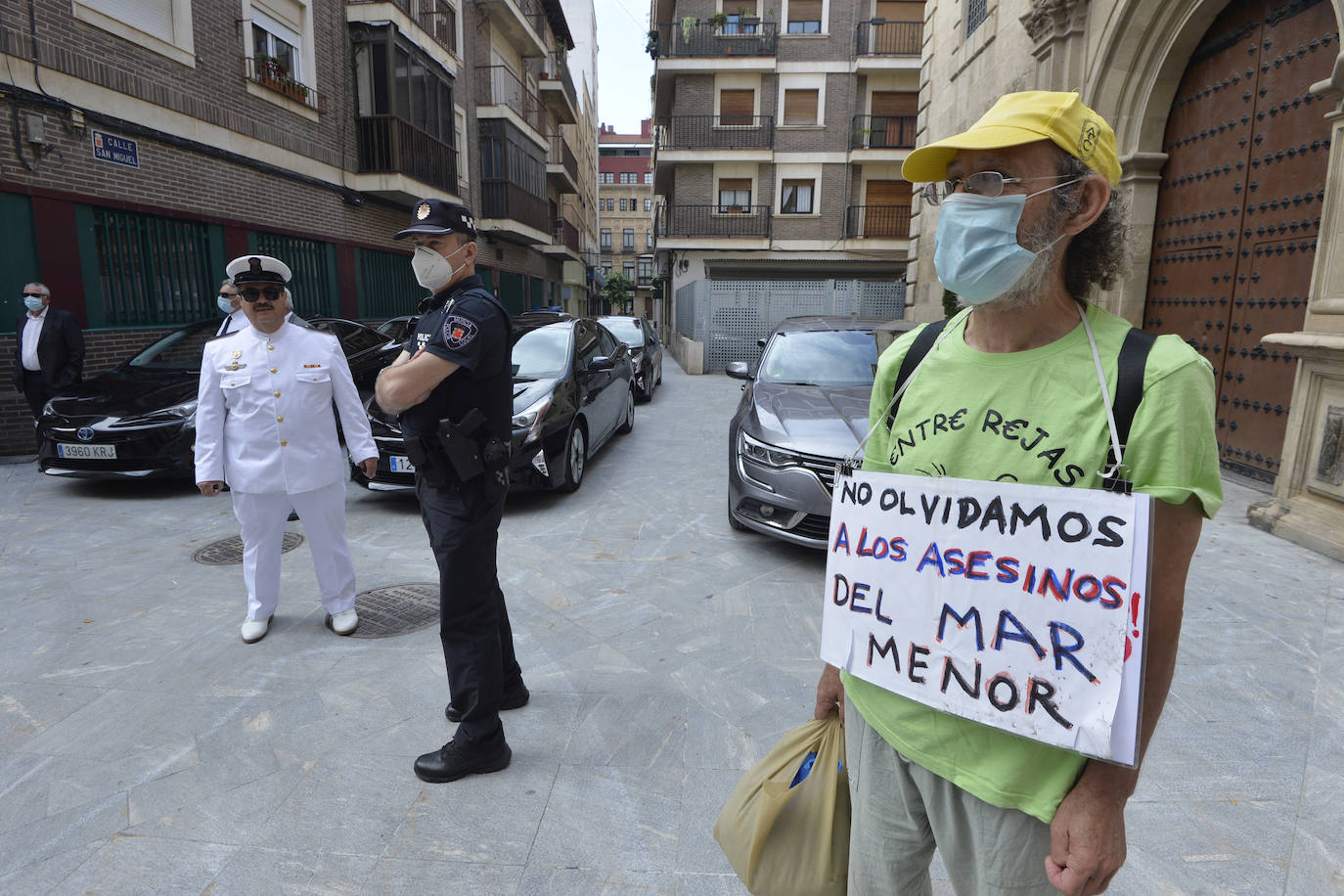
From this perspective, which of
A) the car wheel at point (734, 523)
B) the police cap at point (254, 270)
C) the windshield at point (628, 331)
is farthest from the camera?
the windshield at point (628, 331)

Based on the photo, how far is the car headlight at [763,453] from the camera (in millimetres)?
5129

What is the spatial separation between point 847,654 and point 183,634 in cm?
398

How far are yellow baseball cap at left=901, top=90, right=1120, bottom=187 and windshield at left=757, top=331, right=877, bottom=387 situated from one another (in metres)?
4.91

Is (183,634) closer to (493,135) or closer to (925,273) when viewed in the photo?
(925,273)

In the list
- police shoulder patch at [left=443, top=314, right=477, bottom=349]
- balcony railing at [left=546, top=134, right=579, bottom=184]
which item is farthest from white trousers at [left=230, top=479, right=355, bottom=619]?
balcony railing at [left=546, top=134, right=579, bottom=184]

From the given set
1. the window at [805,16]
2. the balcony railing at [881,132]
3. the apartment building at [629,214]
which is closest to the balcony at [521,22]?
the window at [805,16]

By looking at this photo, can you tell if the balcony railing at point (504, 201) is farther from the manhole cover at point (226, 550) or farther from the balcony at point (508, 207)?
the manhole cover at point (226, 550)

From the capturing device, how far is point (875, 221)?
26156 millimetres

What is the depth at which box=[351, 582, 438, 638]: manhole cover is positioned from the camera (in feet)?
13.6

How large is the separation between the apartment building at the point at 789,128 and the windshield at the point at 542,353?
1733cm

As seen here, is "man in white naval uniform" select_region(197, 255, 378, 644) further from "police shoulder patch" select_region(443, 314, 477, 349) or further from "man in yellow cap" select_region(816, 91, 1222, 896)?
"man in yellow cap" select_region(816, 91, 1222, 896)

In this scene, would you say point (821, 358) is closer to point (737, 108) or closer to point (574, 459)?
point (574, 459)

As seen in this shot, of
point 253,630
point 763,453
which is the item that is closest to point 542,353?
point 763,453

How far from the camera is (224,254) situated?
1162cm
